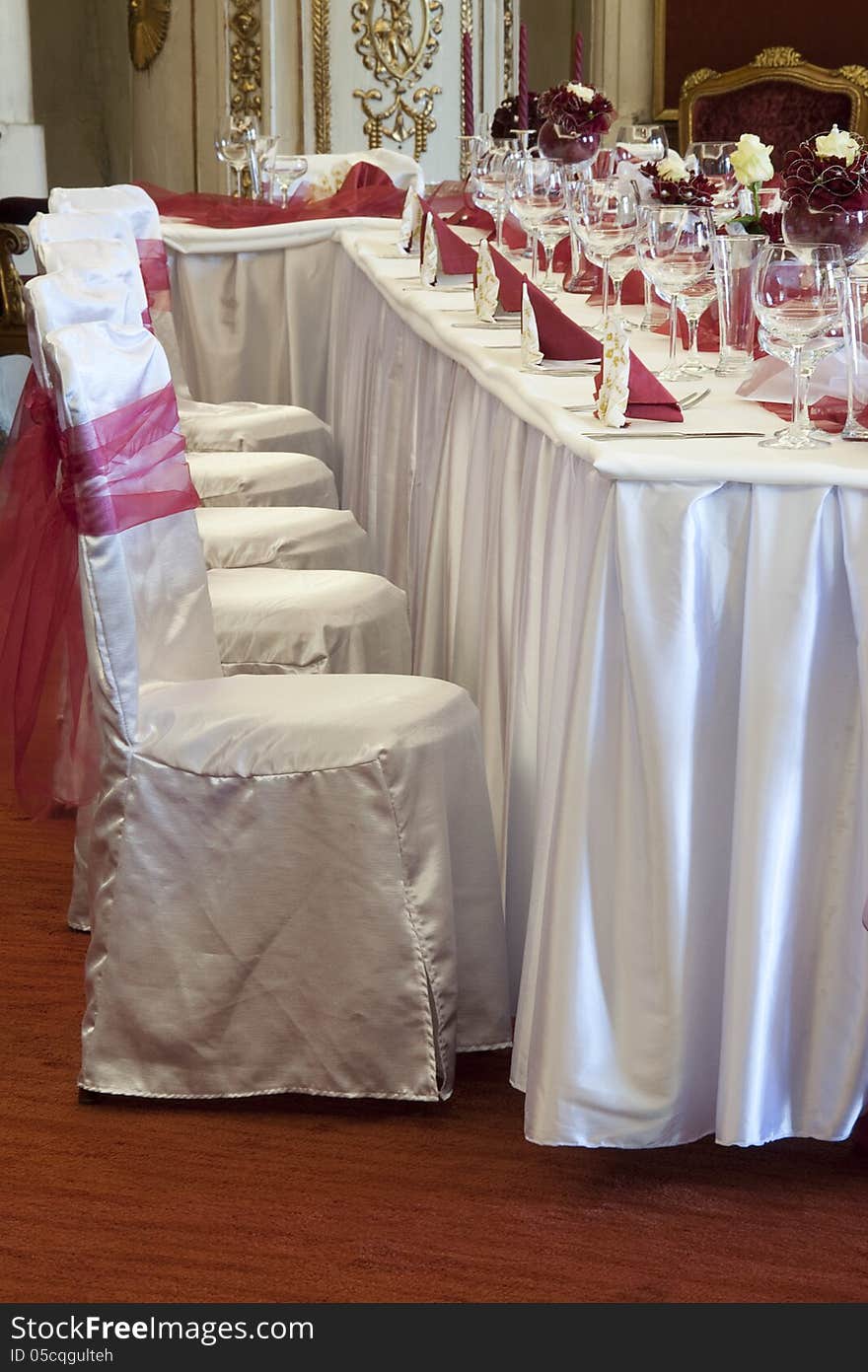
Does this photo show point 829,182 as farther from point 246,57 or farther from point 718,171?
point 246,57

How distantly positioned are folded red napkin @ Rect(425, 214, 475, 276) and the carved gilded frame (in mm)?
4584

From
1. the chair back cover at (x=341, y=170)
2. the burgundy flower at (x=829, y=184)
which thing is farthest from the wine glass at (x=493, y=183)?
the burgundy flower at (x=829, y=184)

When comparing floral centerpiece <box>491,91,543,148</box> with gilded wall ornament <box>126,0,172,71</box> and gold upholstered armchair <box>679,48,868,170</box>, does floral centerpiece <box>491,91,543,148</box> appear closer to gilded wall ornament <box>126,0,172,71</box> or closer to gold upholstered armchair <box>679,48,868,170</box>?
gold upholstered armchair <box>679,48,868,170</box>

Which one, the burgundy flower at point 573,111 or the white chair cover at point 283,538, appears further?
the burgundy flower at point 573,111

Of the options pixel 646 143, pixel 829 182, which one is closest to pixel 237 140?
pixel 646 143

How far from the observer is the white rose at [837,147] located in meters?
2.15

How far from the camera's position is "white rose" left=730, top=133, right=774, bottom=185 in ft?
8.22

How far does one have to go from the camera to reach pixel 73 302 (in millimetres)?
2207

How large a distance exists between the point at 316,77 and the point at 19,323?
182 cm

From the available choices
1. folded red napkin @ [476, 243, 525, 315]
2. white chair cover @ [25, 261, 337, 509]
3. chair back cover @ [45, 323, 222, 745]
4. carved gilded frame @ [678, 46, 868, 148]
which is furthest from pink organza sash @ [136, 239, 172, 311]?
carved gilded frame @ [678, 46, 868, 148]

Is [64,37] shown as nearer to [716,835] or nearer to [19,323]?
[19,323]

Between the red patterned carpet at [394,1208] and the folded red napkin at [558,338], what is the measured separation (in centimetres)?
92

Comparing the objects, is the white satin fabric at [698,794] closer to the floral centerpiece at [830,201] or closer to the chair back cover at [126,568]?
the floral centerpiece at [830,201]
